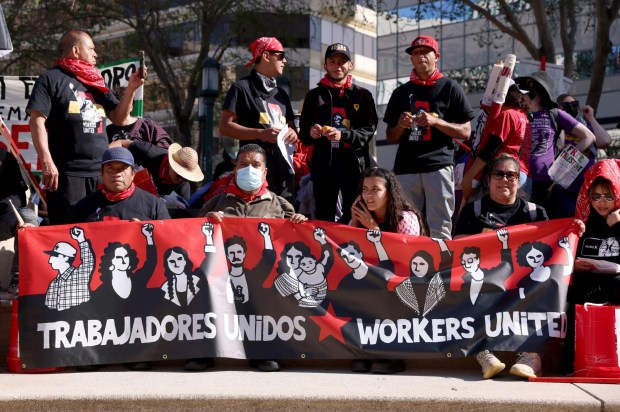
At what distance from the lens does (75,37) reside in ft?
25.0

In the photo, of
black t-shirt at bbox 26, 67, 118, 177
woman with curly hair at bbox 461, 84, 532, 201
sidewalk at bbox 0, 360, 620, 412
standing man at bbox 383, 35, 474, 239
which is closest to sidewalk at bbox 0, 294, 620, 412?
sidewalk at bbox 0, 360, 620, 412

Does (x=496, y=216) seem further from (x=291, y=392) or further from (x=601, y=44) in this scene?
(x=601, y=44)

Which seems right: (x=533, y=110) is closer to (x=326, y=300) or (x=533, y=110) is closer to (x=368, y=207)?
(x=368, y=207)

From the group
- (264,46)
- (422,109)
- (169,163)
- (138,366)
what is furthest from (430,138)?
(138,366)

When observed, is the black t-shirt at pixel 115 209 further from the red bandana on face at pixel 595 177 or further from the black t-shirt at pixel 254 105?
the red bandana on face at pixel 595 177

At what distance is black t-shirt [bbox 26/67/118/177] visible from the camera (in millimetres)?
7465

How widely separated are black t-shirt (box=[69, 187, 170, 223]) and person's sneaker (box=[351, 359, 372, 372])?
1753mm

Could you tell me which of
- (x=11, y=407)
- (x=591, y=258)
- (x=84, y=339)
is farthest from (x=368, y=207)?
(x=11, y=407)

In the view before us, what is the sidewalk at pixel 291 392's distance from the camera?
571cm

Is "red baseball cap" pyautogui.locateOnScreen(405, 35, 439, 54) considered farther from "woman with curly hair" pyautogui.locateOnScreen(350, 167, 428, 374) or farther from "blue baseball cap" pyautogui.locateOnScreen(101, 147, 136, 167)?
"blue baseball cap" pyautogui.locateOnScreen(101, 147, 136, 167)

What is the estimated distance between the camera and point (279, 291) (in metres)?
6.87

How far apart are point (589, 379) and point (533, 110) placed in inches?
140

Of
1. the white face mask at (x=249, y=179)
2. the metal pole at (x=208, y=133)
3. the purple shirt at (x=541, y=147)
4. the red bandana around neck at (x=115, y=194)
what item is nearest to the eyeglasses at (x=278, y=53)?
the white face mask at (x=249, y=179)

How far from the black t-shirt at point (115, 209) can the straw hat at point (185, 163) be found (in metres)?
1.64
